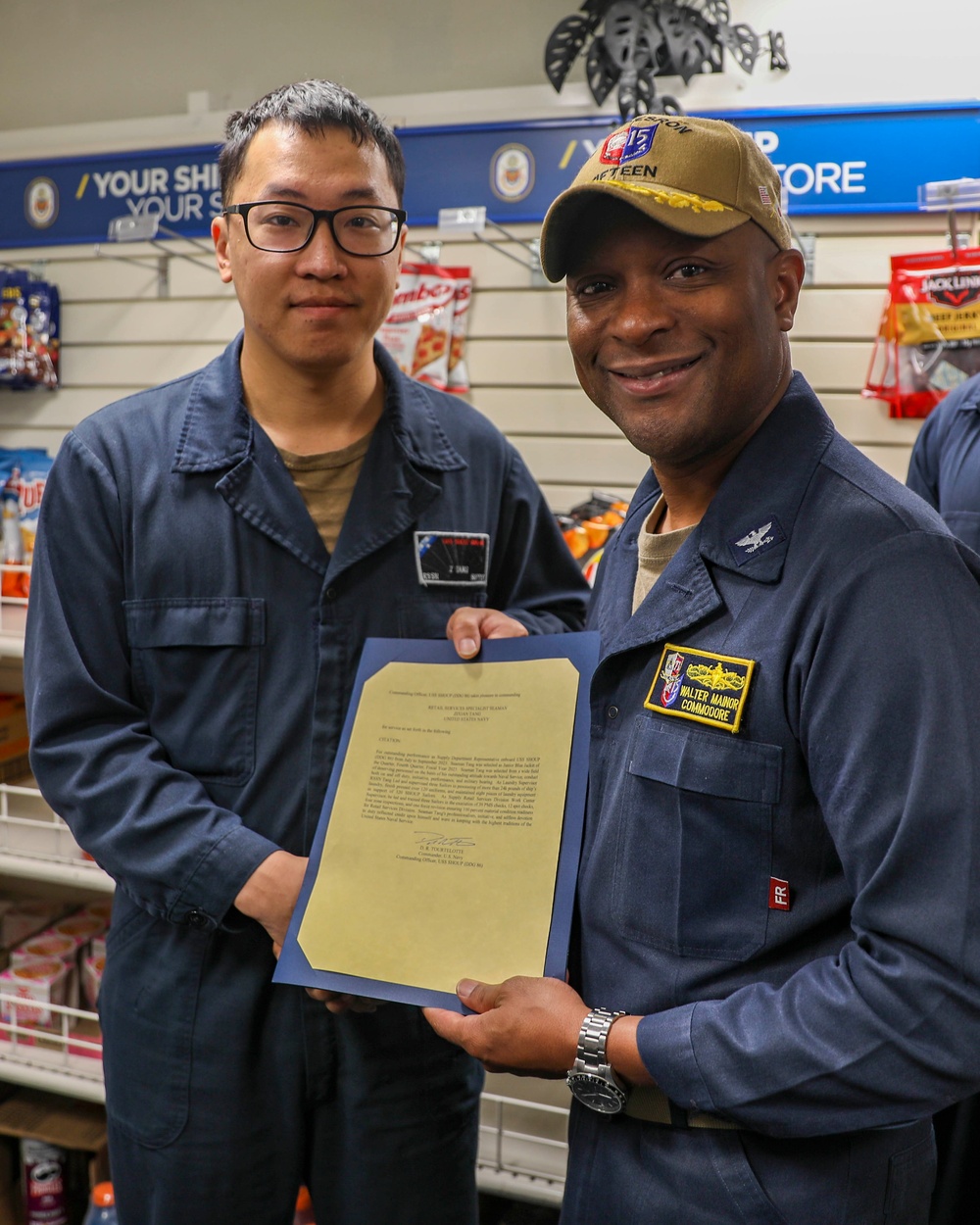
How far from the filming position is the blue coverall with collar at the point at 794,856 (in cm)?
91

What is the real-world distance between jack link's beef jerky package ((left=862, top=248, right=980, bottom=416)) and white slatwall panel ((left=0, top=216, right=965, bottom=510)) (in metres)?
0.07

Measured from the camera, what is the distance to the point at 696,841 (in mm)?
1078

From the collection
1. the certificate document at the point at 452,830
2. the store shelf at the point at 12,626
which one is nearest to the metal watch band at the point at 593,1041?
the certificate document at the point at 452,830

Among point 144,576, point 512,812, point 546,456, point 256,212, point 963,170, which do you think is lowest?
point 512,812

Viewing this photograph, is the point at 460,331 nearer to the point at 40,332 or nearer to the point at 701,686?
the point at 40,332

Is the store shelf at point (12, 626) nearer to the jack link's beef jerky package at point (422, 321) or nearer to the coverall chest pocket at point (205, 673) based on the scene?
the coverall chest pocket at point (205, 673)

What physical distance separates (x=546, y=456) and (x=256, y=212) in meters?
1.60

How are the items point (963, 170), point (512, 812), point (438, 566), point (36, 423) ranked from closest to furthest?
point (512, 812), point (438, 566), point (963, 170), point (36, 423)

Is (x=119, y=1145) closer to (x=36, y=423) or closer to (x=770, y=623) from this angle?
(x=770, y=623)

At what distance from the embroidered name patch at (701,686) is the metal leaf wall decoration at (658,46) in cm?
204

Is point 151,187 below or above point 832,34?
below

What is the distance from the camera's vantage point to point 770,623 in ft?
3.42

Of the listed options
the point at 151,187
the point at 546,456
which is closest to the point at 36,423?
the point at 151,187
